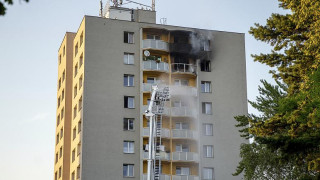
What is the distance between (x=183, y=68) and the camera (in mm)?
75250

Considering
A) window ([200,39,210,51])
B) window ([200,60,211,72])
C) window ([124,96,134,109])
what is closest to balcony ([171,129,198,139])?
window ([124,96,134,109])

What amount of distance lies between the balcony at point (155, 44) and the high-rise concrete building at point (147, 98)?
0.38 ft

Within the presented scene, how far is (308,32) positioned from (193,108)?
41.9 meters

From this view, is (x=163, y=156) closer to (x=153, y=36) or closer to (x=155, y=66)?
(x=155, y=66)

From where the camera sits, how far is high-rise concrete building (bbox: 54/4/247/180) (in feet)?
228

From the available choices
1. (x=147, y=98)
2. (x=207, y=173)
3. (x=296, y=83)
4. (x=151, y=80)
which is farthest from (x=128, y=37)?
(x=296, y=83)

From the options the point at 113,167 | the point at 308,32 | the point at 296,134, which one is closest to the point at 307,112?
the point at 296,134

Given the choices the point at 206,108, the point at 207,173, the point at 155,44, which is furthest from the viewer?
the point at 206,108

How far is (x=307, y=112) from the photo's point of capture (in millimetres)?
30422

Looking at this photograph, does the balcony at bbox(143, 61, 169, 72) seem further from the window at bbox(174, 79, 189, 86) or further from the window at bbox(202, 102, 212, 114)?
the window at bbox(202, 102, 212, 114)

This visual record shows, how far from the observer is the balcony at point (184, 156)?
70.6 m

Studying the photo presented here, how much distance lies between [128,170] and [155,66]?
1248 centimetres

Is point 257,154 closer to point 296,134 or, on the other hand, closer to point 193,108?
point 193,108

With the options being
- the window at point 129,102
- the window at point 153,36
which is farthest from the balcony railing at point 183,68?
the window at point 129,102
